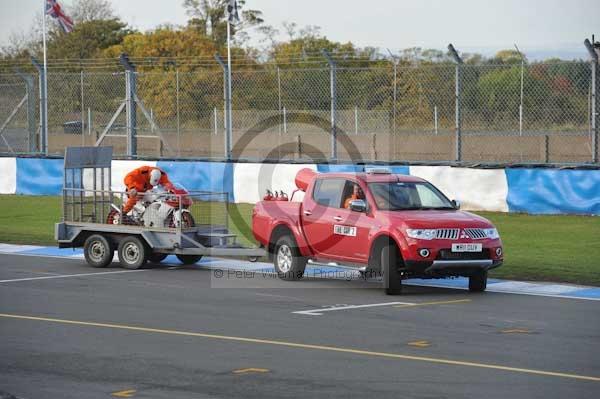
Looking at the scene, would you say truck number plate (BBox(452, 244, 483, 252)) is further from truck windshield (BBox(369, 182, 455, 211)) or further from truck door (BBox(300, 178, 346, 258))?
truck door (BBox(300, 178, 346, 258))

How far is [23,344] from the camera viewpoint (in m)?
12.0

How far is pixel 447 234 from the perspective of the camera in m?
15.7

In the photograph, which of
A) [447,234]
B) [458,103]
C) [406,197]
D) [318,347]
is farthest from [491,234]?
[458,103]

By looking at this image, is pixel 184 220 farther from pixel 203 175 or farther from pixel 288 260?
pixel 203 175

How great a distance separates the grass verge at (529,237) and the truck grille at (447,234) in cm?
256

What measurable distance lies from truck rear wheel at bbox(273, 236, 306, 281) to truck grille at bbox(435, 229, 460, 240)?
100 inches

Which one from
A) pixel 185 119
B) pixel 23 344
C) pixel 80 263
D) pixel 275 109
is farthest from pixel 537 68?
pixel 23 344

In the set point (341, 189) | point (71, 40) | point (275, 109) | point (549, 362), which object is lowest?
point (549, 362)

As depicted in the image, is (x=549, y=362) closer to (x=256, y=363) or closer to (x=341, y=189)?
(x=256, y=363)

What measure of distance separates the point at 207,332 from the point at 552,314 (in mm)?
4428

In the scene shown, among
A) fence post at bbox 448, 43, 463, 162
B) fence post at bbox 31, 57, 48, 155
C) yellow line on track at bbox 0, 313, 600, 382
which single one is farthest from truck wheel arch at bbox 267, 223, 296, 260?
fence post at bbox 31, 57, 48, 155

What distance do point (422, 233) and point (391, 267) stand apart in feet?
2.08

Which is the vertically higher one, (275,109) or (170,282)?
(275,109)

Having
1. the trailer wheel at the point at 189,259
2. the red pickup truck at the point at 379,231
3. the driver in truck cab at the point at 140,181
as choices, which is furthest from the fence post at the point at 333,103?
the red pickup truck at the point at 379,231
